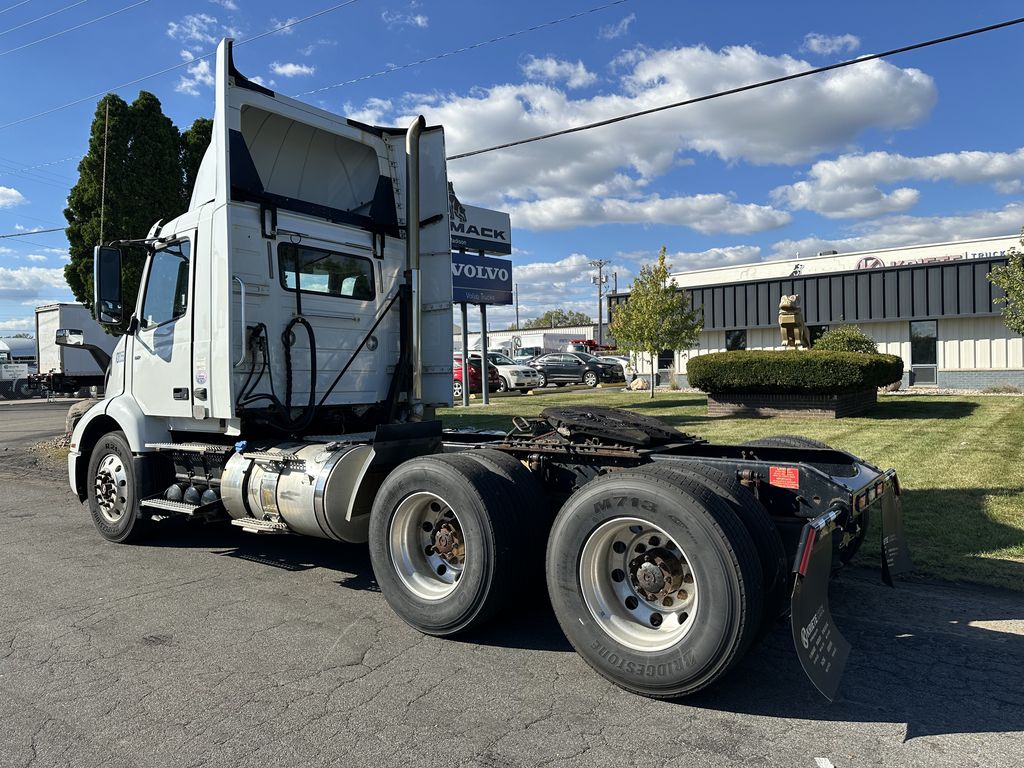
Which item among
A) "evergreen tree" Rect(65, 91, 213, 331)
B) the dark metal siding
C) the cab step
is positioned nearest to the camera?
the cab step

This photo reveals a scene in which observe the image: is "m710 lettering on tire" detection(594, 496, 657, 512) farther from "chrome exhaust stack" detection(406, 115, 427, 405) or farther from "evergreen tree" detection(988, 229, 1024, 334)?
"evergreen tree" detection(988, 229, 1024, 334)

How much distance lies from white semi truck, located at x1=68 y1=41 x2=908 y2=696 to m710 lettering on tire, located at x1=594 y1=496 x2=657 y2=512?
1 cm

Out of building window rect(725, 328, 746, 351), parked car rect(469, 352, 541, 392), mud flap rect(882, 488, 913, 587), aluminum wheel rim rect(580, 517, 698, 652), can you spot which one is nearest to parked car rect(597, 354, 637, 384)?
building window rect(725, 328, 746, 351)

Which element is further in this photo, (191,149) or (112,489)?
(191,149)

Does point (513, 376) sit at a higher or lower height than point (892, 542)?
higher

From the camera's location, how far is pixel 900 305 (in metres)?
25.6

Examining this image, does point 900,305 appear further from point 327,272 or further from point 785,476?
point 785,476

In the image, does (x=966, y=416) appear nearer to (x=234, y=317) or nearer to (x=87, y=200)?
(x=234, y=317)

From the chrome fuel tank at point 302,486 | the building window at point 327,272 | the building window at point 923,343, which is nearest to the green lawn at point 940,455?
the chrome fuel tank at point 302,486

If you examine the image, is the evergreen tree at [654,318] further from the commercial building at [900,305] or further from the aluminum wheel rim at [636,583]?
the aluminum wheel rim at [636,583]

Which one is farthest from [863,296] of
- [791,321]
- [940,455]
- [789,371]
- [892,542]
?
[892,542]

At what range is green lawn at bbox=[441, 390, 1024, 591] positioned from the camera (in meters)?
5.86

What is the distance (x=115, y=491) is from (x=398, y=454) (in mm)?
3296

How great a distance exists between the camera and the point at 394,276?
6934mm
